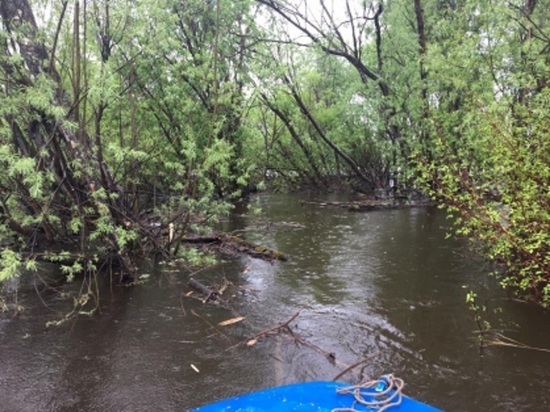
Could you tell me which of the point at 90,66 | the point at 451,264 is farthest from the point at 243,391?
the point at 90,66

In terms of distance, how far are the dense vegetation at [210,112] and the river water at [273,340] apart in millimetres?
636

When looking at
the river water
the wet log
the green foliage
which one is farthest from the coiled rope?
the wet log

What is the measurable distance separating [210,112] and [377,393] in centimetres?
965

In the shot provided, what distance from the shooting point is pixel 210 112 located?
1178cm

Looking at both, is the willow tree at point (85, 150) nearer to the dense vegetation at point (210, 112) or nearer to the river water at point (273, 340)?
the dense vegetation at point (210, 112)

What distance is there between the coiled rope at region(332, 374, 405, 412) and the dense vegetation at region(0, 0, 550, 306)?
1.97 metres

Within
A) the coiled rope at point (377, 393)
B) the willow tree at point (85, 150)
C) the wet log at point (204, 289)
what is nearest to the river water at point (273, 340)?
the wet log at point (204, 289)

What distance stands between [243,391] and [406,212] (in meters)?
10.4

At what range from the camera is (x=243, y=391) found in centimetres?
377

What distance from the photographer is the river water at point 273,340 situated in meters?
3.75

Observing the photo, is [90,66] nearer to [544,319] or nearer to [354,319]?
[354,319]

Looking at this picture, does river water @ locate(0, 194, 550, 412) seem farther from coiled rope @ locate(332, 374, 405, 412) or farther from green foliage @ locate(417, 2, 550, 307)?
green foliage @ locate(417, 2, 550, 307)

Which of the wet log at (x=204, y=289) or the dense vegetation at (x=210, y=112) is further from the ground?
the dense vegetation at (x=210, y=112)

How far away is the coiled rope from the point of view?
3.11 meters
